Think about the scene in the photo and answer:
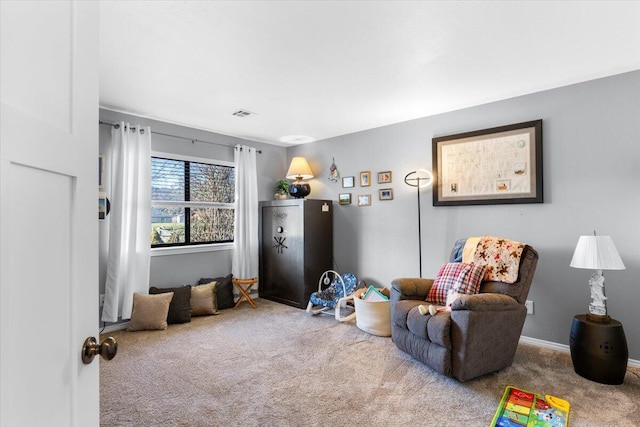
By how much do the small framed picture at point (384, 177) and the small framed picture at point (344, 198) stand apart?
1.72 ft

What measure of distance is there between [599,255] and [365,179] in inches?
101

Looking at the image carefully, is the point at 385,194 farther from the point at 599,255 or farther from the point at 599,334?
the point at 599,334

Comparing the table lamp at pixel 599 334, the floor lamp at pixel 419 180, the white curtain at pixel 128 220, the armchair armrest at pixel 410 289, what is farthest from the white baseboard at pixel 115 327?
the table lamp at pixel 599 334

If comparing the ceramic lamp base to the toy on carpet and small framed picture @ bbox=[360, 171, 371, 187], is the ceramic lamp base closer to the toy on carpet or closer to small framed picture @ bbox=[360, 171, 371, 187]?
small framed picture @ bbox=[360, 171, 371, 187]

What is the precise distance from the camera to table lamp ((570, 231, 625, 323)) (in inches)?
93.9

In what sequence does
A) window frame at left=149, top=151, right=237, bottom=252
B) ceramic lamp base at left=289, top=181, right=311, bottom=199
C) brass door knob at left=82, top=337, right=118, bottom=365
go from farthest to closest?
ceramic lamp base at left=289, top=181, right=311, bottom=199 < window frame at left=149, top=151, right=237, bottom=252 < brass door knob at left=82, top=337, right=118, bottom=365

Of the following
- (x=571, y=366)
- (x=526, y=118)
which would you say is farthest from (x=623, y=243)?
(x=526, y=118)

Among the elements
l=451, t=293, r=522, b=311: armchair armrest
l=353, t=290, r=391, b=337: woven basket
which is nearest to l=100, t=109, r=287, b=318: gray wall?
l=353, t=290, r=391, b=337: woven basket

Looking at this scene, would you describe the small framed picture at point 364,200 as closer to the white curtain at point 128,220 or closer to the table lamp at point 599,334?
the table lamp at point 599,334

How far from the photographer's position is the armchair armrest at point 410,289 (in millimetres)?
2994

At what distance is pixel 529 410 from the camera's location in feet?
6.70

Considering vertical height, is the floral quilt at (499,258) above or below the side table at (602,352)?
above

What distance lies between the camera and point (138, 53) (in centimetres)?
236

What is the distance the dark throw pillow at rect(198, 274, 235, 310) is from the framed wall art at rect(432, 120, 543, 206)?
274 centimetres
